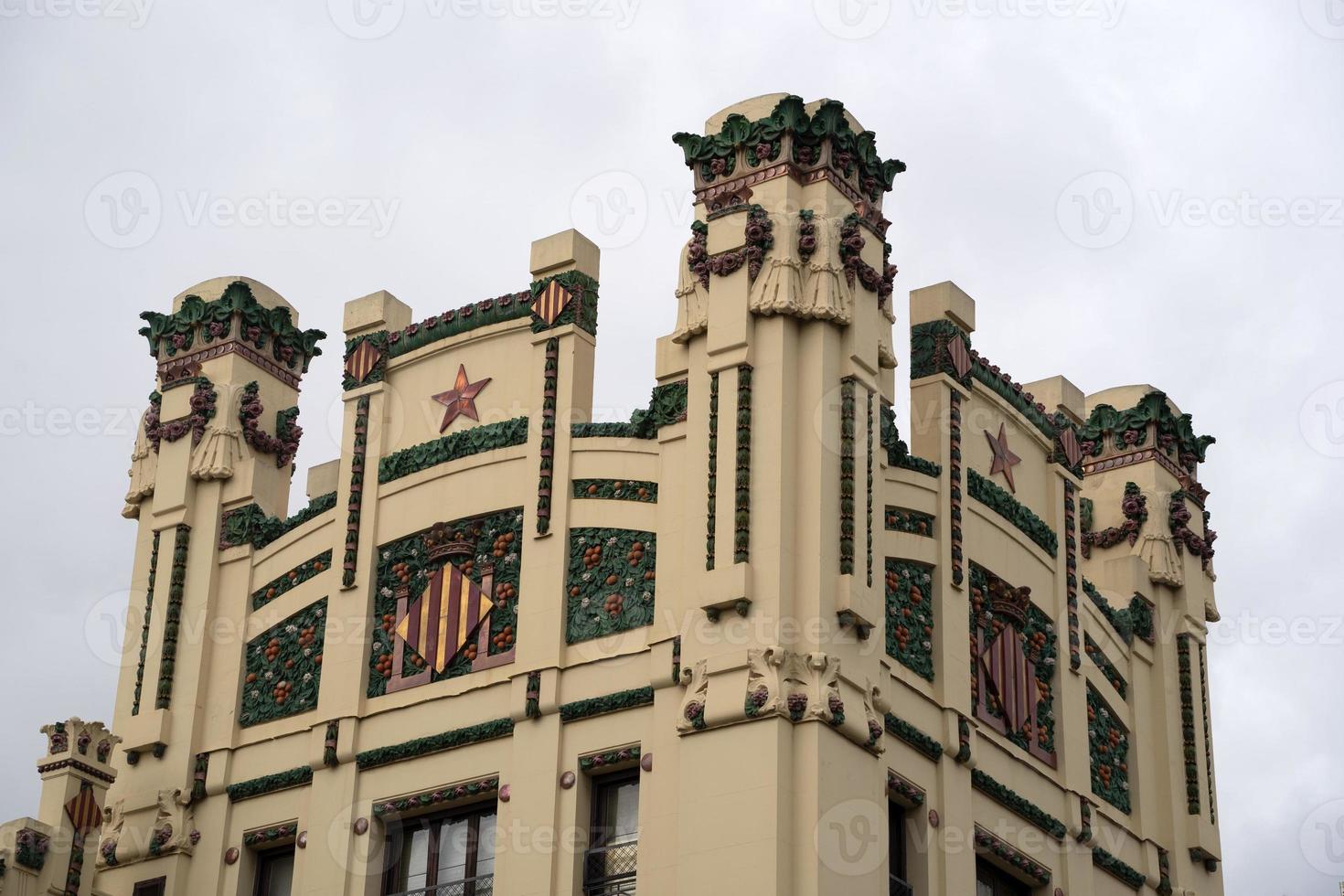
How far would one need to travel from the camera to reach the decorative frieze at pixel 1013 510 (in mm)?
34156

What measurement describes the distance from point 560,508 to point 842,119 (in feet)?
19.1

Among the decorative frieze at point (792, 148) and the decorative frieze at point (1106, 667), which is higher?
the decorative frieze at point (792, 148)

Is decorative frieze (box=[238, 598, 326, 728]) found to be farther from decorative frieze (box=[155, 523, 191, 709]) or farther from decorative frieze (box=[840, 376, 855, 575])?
decorative frieze (box=[840, 376, 855, 575])

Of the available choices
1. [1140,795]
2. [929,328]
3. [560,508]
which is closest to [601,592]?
[560,508]

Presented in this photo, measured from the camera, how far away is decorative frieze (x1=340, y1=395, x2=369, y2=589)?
33719 millimetres

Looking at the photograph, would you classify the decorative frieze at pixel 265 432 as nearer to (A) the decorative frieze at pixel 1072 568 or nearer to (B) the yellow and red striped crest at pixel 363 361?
(B) the yellow and red striped crest at pixel 363 361

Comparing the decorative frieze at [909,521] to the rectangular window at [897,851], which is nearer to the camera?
the rectangular window at [897,851]

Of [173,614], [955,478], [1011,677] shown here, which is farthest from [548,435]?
[1011,677]

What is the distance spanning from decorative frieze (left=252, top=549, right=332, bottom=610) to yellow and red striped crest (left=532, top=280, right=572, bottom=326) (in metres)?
4.23

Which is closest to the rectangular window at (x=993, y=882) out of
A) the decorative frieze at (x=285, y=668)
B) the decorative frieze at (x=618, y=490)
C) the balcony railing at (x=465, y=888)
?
the balcony railing at (x=465, y=888)

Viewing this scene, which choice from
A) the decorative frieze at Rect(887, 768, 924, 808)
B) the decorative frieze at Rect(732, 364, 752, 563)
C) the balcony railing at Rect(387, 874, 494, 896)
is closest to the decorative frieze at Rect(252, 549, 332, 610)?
the balcony railing at Rect(387, 874, 494, 896)

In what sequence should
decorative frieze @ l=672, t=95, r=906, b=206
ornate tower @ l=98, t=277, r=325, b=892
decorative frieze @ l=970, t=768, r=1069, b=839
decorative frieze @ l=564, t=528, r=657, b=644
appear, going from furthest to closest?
ornate tower @ l=98, t=277, r=325, b=892
decorative frieze @ l=970, t=768, r=1069, b=839
decorative frieze @ l=672, t=95, r=906, b=206
decorative frieze @ l=564, t=528, r=657, b=644

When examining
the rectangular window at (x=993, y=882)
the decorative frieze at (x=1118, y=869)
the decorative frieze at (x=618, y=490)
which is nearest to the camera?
→ the decorative frieze at (x=618, y=490)

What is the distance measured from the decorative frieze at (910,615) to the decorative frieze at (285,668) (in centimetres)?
729
